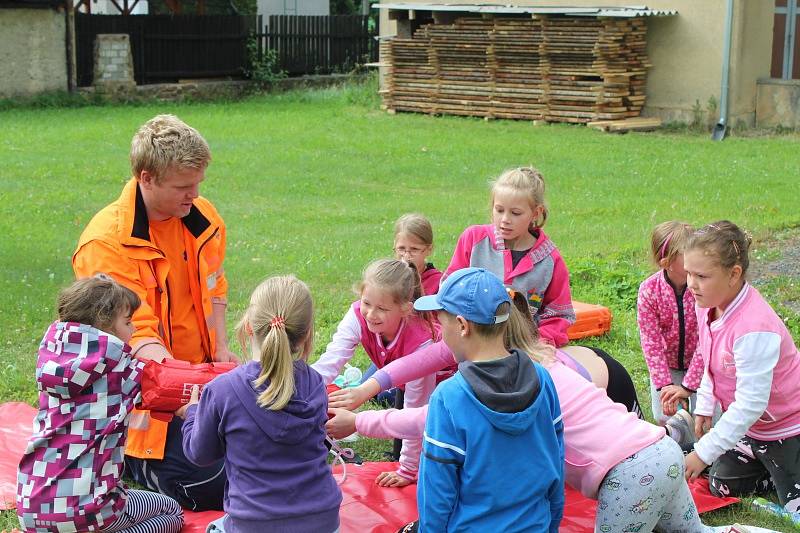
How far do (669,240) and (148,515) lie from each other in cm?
268

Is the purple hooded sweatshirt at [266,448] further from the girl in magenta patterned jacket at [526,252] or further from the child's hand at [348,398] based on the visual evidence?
the girl in magenta patterned jacket at [526,252]

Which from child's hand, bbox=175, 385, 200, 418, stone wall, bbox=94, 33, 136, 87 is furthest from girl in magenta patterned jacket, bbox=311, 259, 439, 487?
stone wall, bbox=94, 33, 136, 87

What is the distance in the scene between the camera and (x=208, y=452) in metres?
3.52

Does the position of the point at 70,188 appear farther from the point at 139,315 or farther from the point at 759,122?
the point at 759,122

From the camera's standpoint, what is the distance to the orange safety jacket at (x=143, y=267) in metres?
4.32

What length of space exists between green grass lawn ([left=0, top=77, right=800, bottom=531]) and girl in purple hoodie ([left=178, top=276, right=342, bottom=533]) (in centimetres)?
140

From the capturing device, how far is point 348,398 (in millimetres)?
4242

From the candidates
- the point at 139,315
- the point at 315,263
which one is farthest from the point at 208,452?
the point at 315,263

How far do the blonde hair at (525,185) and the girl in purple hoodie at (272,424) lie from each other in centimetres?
175

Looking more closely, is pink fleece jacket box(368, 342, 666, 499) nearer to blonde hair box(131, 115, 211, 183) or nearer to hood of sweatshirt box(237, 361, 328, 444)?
hood of sweatshirt box(237, 361, 328, 444)

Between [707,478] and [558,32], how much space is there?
14.7 metres

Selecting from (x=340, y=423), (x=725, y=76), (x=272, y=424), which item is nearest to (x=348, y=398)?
(x=340, y=423)

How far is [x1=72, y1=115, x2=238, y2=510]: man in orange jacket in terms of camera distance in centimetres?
430

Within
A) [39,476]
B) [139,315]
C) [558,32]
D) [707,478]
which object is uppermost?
[558,32]
